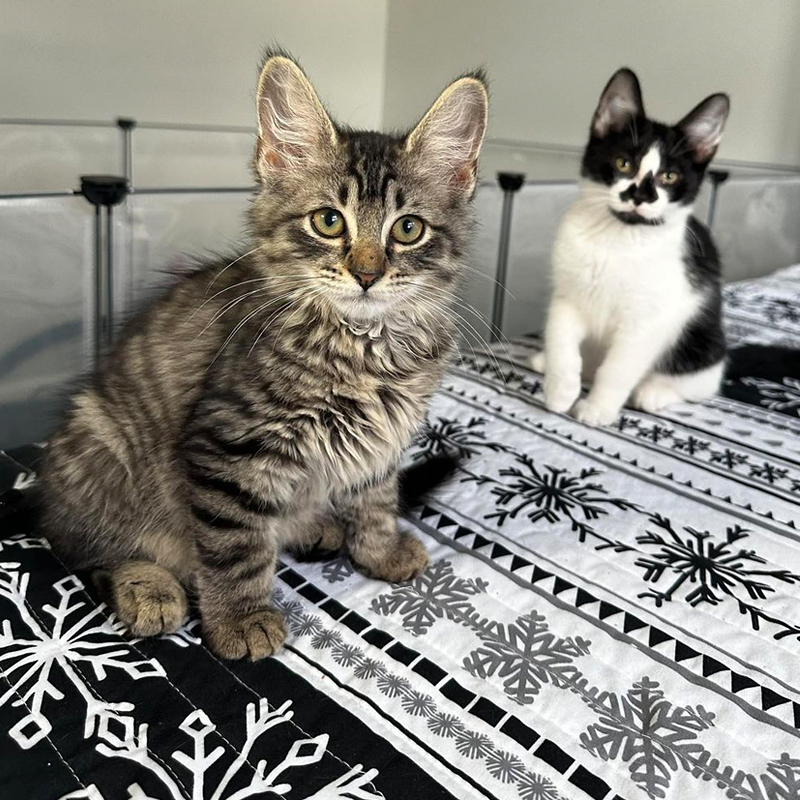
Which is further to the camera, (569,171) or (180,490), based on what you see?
(569,171)

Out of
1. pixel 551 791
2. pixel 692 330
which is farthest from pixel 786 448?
pixel 551 791

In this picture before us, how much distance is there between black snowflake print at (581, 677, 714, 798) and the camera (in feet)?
2.82

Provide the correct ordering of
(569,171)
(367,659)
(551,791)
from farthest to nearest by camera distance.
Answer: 1. (569,171)
2. (367,659)
3. (551,791)

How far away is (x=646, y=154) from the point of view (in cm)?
170

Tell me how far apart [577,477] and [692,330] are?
23.1 inches

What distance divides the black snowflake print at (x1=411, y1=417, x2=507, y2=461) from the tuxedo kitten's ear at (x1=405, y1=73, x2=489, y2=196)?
1.82 feet

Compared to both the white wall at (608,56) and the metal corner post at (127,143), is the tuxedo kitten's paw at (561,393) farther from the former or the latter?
the white wall at (608,56)

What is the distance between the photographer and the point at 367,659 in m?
1.00

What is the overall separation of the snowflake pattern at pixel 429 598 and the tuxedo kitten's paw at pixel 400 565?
13mm

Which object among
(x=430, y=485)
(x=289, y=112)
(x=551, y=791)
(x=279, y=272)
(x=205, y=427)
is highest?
(x=289, y=112)

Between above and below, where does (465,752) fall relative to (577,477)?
below

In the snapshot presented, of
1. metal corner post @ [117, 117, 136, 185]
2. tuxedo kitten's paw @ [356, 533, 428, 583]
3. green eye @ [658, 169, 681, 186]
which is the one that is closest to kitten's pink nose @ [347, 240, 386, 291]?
tuxedo kitten's paw @ [356, 533, 428, 583]

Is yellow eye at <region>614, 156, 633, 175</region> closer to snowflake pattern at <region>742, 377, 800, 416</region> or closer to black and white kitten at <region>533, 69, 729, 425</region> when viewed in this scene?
black and white kitten at <region>533, 69, 729, 425</region>

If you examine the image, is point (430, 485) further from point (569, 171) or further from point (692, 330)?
point (569, 171)
